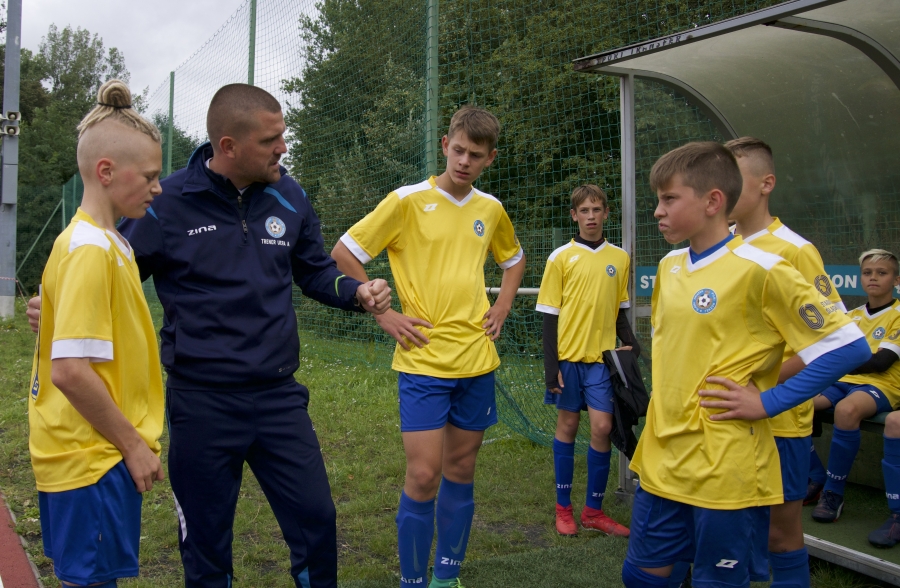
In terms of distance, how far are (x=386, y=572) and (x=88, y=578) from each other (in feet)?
6.19

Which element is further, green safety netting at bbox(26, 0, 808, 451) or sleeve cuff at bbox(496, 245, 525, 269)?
green safety netting at bbox(26, 0, 808, 451)

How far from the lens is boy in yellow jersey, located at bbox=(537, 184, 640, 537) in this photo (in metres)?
4.36

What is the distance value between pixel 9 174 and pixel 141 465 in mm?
13495

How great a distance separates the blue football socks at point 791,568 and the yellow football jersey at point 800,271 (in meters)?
0.47

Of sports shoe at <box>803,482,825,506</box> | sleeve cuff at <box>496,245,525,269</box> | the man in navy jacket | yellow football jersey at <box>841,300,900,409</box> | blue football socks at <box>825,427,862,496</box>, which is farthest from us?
sports shoe at <box>803,482,825,506</box>

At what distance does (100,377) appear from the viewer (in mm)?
2055

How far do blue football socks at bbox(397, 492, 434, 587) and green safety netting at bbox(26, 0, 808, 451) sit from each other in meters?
2.51

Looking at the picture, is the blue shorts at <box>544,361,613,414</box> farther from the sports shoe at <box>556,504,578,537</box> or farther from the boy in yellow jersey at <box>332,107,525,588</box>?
the boy in yellow jersey at <box>332,107,525,588</box>

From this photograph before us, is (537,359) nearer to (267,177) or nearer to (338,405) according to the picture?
(338,405)

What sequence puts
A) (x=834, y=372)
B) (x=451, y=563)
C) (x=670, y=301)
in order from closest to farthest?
(x=834, y=372), (x=670, y=301), (x=451, y=563)

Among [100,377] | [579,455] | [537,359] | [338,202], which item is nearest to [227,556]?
[100,377]

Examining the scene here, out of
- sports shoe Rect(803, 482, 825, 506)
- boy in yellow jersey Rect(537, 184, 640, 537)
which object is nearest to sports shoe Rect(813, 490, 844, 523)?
sports shoe Rect(803, 482, 825, 506)

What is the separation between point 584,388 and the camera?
177 inches

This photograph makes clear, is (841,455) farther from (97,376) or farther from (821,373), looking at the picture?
(97,376)
